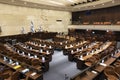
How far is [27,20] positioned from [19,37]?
3.42m

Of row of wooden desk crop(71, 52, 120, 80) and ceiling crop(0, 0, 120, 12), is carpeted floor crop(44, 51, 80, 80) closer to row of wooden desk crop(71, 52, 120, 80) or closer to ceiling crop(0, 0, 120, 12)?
row of wooden desk crop(71, 52, 120, 80)

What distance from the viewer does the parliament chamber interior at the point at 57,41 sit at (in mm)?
4930

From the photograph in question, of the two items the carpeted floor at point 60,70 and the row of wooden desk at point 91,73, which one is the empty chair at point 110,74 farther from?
the carpeted floor at point 60,70

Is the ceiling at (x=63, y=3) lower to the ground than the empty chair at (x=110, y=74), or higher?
higher

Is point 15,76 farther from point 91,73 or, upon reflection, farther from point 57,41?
point 57,41

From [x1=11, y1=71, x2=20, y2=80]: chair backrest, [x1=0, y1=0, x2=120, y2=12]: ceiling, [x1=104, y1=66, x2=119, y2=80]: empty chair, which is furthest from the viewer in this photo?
[x1=0, y1=0, x2=120, y2=12]: ceiling

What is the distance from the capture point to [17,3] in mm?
13641

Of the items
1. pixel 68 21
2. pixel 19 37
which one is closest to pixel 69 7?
pixel 68 21

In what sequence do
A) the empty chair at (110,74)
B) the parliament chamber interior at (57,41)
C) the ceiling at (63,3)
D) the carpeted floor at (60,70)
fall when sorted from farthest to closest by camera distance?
the ceiling at (63,3), the carpeted floor at (60,70), the parliament chamber interior at (57,41), the empty chair at (110,74)

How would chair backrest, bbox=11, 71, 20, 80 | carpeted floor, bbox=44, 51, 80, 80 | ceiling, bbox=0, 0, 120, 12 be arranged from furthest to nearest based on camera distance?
ceiling, bbox=0, 0, 120, 12 < carpeted floor, bbox=44, 51, 80, 80 < chair backrest, bbox=11, 71, 20, 80

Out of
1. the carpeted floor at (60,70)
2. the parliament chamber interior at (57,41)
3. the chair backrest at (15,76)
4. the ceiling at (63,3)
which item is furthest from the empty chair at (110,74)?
the ceiling at (63,3)

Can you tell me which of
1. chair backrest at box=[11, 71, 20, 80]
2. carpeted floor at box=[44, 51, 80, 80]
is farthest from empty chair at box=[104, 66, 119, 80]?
chair backrest at box=[11, 71, 20, 80]

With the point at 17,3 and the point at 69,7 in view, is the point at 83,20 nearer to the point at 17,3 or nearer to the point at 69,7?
the point at 69,7

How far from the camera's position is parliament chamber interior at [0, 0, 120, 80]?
16.2 ft
